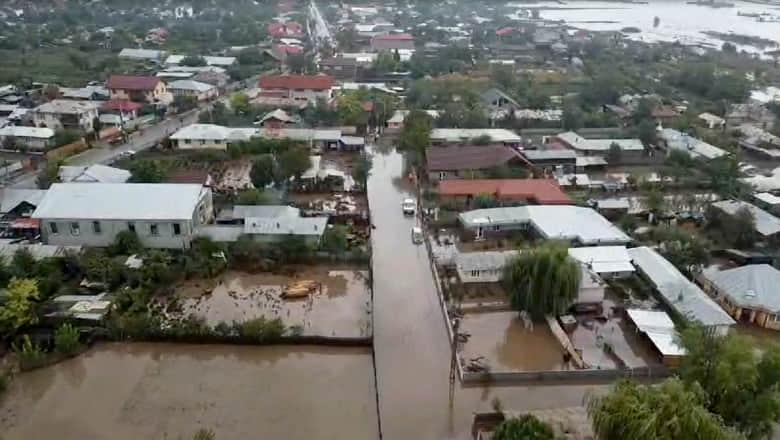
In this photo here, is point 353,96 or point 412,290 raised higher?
point 353,96

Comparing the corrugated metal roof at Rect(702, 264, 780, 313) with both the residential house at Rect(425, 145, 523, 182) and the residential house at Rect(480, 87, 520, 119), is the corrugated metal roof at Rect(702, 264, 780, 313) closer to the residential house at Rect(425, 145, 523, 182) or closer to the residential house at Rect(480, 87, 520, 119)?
the residential house at Rect(425, 145, 523, 182)

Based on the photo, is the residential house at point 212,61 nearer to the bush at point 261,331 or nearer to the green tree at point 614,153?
the green tree at point 614,153

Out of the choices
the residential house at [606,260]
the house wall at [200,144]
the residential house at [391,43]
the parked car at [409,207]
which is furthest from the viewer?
the residential house at [391,43]

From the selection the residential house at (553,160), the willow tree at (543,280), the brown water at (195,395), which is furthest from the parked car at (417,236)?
the residential house at (553,160)

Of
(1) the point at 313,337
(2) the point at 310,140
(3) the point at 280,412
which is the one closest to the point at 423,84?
(2) the point at 310,140

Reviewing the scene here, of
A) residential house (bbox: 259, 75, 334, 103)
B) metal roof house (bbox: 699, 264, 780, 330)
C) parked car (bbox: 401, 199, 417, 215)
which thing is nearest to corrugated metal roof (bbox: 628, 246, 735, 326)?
metal roof house (bbox: 699, 264, 780, 330)

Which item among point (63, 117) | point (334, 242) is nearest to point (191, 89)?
point (63, 117)

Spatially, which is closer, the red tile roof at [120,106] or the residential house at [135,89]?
the red tile roof at [120,106]

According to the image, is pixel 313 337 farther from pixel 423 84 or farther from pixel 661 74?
pixel 661 74
